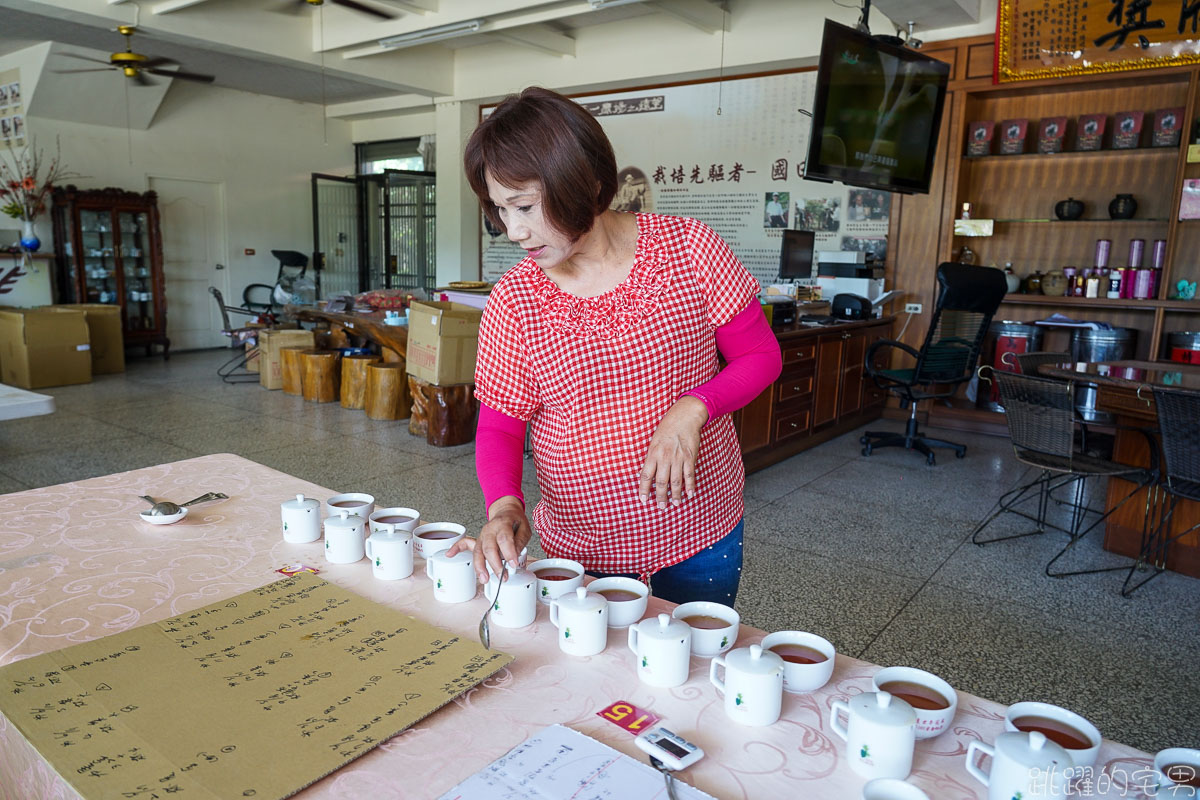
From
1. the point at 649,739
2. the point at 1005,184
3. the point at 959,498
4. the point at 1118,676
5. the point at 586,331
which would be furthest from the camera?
the point at 1005,184

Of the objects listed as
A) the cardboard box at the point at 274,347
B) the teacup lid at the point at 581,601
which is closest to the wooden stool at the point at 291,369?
the cardboard box at the point at 274,347

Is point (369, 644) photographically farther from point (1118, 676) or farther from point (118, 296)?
point (118, 296)

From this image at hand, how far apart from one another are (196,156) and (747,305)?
10489 millimetres

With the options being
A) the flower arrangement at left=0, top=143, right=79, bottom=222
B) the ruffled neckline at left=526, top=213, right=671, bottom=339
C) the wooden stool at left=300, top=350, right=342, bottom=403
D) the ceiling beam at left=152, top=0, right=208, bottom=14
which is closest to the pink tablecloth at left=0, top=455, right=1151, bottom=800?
the ruffled neckline at left=526, top=213, right=671, bottom=339

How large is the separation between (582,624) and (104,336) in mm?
8695

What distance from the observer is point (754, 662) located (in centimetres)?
91

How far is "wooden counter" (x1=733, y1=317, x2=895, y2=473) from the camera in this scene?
4.74 metres

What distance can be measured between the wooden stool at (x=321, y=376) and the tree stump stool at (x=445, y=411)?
1.53 m

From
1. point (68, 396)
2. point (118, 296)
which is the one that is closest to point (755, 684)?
point (68, 396)

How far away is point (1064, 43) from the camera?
5.38m

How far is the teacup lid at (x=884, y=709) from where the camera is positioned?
31.8 inches

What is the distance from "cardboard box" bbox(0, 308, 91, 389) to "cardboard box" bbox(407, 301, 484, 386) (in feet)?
13.4

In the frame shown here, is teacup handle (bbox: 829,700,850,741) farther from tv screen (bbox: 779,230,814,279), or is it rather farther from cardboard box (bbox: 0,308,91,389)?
cardboard box (bbox: 0,308,91,389)

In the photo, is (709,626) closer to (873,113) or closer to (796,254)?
(873,113)
